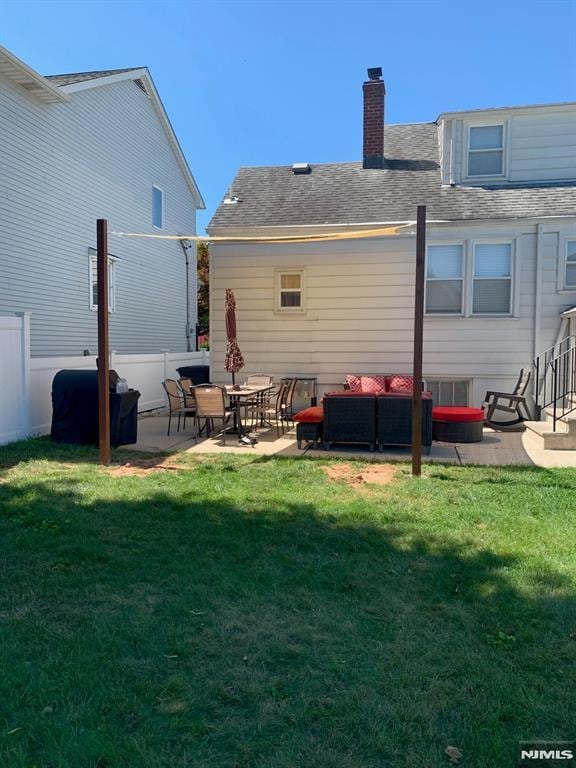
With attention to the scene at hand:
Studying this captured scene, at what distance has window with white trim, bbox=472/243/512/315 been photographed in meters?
11.2

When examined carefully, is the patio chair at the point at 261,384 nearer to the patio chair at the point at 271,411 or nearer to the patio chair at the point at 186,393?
the patio chair at the point at 271,411

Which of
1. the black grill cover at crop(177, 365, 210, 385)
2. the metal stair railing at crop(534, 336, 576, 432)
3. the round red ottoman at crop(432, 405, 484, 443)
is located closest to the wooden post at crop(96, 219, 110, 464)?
the round red ottoman at crop(432, 405, 484, 443)

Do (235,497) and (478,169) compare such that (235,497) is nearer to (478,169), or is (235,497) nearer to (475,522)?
(475,522)

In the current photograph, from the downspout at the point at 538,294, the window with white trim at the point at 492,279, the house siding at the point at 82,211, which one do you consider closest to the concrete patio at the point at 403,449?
the downspout at the point at 538,294

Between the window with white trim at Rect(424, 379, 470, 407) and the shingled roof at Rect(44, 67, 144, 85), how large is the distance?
34.1 feet

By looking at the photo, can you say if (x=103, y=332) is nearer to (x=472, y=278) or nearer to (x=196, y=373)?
(x=196, y=373)

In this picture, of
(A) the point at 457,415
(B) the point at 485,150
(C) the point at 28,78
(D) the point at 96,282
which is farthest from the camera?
(D) the point at 96,282

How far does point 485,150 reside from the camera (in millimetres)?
11898

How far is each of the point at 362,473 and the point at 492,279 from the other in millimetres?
6276

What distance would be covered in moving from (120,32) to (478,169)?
9.28m

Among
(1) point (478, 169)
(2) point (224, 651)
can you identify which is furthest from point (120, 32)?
(2) point (224, 651)

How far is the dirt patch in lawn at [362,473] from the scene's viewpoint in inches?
251

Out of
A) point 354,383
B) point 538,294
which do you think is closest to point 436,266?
point 538,294

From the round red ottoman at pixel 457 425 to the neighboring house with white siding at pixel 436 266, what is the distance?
2.48 meters
